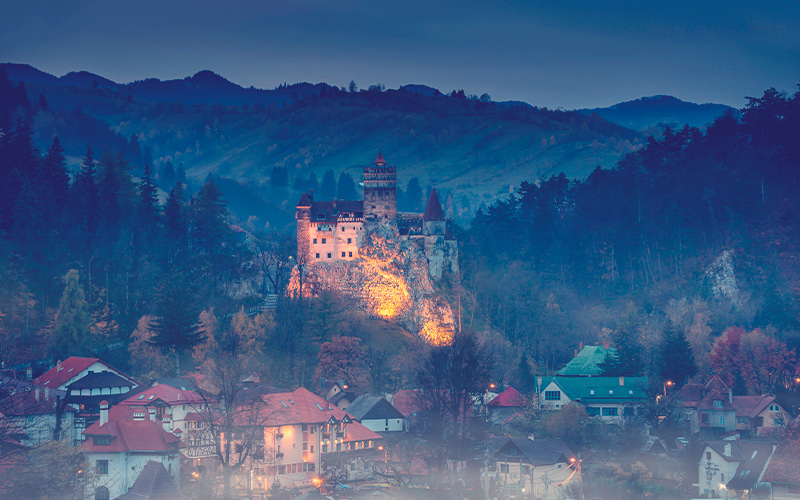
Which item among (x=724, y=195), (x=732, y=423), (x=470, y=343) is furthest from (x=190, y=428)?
(x=724, y=195)

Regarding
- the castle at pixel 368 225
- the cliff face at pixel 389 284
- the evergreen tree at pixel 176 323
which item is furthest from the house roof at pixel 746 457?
the castle at pixel 368 225

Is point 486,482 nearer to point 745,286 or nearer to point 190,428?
point 190,428

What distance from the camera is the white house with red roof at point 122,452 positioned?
58312 millimetres

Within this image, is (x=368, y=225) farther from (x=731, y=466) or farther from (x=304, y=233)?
(x=731, y=466)

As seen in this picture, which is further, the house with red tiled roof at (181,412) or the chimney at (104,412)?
the house with red tiled roof at (181,412)

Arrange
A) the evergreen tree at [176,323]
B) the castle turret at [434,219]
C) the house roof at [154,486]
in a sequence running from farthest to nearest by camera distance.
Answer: the castle turret at [434,219], the evergreen tree at [176,323], the house roof at [154,486]

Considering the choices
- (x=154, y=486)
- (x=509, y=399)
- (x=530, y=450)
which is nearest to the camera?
(x=154, y=486)

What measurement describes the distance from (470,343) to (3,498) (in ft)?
137

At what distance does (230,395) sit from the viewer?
62.9 meters

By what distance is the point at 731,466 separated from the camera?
212 ft

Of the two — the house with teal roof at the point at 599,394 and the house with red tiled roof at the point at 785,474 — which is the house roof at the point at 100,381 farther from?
the house with red tiled roof at the point at 785,474

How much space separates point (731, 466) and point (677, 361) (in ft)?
59.4

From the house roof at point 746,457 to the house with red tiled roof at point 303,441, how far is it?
22.7 meters

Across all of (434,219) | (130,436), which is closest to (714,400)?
(130,436)
